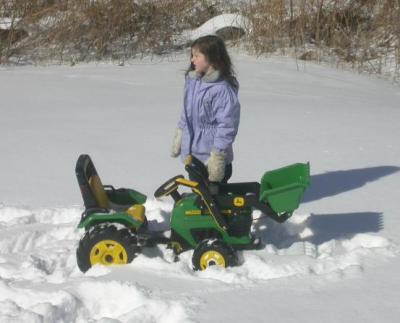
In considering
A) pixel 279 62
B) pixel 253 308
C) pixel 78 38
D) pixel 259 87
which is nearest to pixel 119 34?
pixel 78 38

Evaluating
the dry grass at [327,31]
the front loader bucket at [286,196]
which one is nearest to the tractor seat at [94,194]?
the front loader bucket at [286,196]

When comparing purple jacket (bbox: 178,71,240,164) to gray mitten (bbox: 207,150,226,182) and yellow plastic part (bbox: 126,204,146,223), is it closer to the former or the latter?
gray mitten (bbox: 207,150,226,182)

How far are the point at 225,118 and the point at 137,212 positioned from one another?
62 cm

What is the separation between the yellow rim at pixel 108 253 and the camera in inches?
112

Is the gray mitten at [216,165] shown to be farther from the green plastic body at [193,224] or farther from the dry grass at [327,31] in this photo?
the dry grass at [327,31]

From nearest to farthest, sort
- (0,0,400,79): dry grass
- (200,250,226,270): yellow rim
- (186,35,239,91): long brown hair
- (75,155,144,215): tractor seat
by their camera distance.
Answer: (200,250,226,270): yellow rim < (75,155,144,215): tractor seat < (186,35,239,91): long brown hair < (0,0,400,79): dry grass

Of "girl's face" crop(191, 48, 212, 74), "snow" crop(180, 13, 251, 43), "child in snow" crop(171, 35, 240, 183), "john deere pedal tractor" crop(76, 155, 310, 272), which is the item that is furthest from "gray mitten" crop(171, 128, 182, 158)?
"snow" crop(180, 13, 251, 43)

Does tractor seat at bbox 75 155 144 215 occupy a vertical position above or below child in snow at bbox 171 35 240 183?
below

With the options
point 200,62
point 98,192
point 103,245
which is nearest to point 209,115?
point 200,62

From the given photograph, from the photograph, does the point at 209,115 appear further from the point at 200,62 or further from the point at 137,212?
the point at 137,212

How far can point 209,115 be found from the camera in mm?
3195

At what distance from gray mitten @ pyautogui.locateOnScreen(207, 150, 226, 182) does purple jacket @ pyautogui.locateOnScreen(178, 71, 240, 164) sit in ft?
0.11

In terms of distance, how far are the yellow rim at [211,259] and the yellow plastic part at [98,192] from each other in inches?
23.2

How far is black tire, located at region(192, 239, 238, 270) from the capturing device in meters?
2.81
